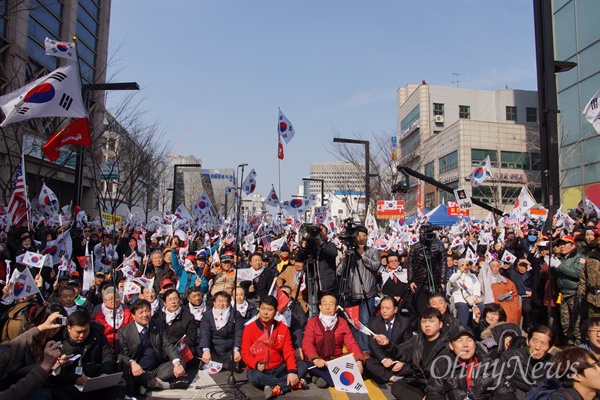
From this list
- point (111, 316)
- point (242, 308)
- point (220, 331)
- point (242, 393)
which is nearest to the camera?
point (242, 393)

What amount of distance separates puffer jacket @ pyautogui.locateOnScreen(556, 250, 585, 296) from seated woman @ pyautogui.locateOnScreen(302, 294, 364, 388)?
329 centimetres

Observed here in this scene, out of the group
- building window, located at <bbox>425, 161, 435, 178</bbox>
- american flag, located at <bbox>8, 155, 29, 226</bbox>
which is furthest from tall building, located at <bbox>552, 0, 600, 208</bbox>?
american flag, located at <bbox>8, 155, 29, 226</bbox>

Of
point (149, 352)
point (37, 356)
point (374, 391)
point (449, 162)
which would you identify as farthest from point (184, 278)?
point (449, 162)

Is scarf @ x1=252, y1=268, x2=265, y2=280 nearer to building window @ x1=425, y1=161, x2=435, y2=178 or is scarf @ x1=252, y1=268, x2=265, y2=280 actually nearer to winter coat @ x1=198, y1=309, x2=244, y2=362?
winter coat @ x1=198, y1=309, x2=244, y2=362

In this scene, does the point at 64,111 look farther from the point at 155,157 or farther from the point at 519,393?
the point at 155,157

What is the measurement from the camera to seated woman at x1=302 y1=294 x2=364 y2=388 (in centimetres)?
569

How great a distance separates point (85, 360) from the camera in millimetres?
4832

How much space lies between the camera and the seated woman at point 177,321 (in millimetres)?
6336

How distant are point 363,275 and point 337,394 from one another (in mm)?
1842

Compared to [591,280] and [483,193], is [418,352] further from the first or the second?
[483,193]

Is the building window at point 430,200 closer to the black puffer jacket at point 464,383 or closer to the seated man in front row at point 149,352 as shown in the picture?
the seated man in front row at point 149,352

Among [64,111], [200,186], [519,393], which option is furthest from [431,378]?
[200,186]

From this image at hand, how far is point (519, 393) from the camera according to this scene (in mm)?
4207

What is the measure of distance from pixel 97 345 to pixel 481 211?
39935 mm
